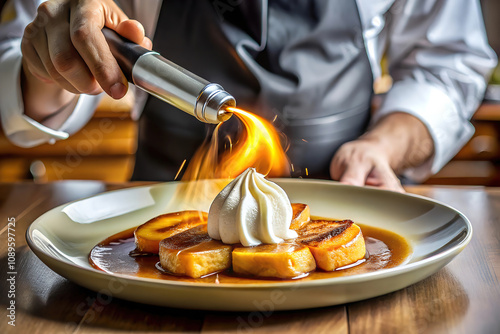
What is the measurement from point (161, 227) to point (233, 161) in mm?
282

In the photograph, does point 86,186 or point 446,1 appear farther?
point 446,1

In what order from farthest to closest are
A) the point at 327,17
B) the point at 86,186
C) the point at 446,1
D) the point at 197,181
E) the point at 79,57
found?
1. the point at 446,1
2. the point at 327,17
3. the point at 86,186
4. the point at 197,181
5. the point at 79,57

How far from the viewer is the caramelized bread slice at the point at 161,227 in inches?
38.8

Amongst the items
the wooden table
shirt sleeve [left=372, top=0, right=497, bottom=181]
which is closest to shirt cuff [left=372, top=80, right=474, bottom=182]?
shirt sleeve [left=372, top=0, right=497, bottom=181]

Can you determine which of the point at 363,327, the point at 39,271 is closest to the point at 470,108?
the point at 363,327

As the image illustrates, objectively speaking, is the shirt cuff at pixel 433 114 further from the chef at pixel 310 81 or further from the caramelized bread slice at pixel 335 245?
the caramelized bread slice at pixel 335 245

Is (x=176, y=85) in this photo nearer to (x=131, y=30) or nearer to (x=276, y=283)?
(x=131, y=30)

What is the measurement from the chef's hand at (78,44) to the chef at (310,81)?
0.30m

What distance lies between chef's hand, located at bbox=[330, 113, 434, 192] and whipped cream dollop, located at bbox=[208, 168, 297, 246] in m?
0.48

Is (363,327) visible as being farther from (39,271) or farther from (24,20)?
(24,20)

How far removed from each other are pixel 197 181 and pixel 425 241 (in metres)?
0.59

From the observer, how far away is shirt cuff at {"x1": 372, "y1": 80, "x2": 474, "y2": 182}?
73.2 inches

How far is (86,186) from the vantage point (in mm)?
1626

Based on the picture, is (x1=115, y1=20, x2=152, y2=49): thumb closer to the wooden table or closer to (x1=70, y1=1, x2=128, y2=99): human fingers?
(x1=70, y1=1, x2=128, y2=99): human fingers
